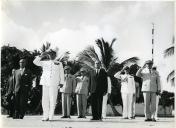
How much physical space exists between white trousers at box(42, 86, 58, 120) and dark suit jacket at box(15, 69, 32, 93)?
0.33 m

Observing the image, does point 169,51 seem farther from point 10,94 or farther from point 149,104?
point 10,94

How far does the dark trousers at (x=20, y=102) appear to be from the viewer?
11.4 m

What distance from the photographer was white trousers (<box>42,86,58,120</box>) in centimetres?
1130

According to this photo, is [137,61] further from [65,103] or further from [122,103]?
[65,103]

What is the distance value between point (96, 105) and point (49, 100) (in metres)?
0.86

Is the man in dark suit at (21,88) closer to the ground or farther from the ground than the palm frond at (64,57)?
closer to the ground

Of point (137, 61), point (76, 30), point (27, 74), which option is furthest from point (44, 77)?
point (137, 61)

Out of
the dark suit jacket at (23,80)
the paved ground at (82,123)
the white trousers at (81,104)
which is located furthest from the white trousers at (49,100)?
the white trousers at (81,104)

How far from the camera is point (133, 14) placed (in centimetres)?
1134

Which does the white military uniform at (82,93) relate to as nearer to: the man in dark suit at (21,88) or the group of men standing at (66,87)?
the group of men standing at (66,87)

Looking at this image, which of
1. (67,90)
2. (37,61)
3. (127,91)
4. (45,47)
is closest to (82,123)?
(67,90)

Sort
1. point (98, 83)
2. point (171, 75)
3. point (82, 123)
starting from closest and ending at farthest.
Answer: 1. point (82, 123)
2. point (171, 75)
3. point (98, 83)

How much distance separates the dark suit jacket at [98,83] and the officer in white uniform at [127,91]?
250 mm

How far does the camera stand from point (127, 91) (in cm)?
1145
